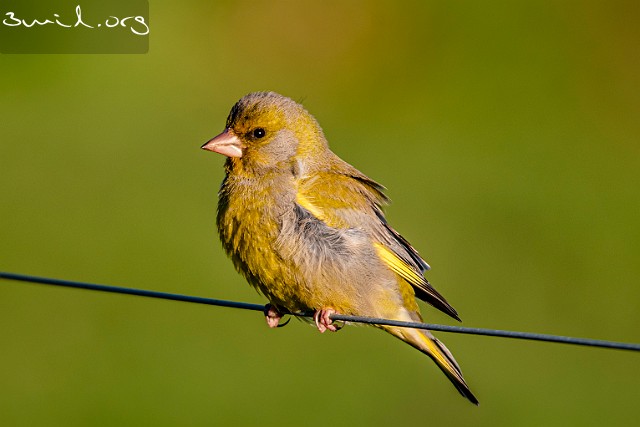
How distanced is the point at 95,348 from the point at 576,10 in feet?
25.8

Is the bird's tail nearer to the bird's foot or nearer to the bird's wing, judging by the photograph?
the bird's wing

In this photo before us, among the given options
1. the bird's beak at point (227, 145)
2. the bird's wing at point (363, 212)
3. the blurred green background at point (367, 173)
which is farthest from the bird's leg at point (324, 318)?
the blurred green background at point (367, 173)

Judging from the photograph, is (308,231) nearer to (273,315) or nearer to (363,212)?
(363,212)

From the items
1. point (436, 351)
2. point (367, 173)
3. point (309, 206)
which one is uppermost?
point (309, 206)

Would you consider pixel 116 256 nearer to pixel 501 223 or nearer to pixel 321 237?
pixel 501 223

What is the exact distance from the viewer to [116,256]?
433 inches

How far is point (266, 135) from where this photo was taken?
674 cm

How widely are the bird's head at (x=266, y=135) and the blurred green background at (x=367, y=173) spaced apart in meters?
2.81

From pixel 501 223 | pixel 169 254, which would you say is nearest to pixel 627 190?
pixel 501 223

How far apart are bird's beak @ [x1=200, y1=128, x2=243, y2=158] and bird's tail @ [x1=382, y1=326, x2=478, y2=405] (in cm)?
122

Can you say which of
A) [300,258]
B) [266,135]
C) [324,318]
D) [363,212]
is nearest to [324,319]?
[324,318]

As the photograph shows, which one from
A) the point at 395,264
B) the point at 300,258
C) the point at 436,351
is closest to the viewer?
the point at 300,258

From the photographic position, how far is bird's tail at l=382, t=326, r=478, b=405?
6645 mm

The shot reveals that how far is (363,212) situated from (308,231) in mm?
432
